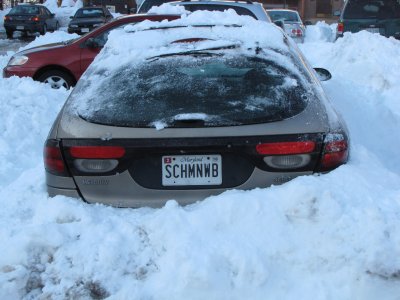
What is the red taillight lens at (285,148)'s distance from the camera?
309 cm

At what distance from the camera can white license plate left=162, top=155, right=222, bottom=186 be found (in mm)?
3102

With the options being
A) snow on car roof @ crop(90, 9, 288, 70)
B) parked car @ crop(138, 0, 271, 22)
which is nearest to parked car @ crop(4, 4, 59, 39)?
parked car @ crop(138, 0, 271, 22)

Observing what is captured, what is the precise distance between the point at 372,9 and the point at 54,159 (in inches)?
490

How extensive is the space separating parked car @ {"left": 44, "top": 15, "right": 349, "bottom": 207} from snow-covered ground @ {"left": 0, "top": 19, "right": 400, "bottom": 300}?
Answer: 0.10 metres

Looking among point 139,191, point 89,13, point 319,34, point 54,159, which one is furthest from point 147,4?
point 89,13

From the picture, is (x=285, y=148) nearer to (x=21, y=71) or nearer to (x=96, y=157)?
(x=96, y=157)

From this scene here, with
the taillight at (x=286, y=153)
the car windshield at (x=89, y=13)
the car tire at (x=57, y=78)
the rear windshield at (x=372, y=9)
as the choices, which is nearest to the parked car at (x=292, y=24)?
the rear windshield at (x=372, y=9)

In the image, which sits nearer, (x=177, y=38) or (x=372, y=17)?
(x=177, y=38)

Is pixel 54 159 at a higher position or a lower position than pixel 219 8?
higher

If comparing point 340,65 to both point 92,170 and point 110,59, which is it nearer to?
point 110,59

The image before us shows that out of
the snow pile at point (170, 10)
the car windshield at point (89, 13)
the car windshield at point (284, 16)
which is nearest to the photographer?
the snow pile at point (170, 10)

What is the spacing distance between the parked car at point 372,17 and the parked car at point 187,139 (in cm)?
1121

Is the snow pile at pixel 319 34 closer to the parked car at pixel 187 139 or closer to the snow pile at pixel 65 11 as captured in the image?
the snow pile at pixel 65 11

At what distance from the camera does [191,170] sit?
10.2 ft
